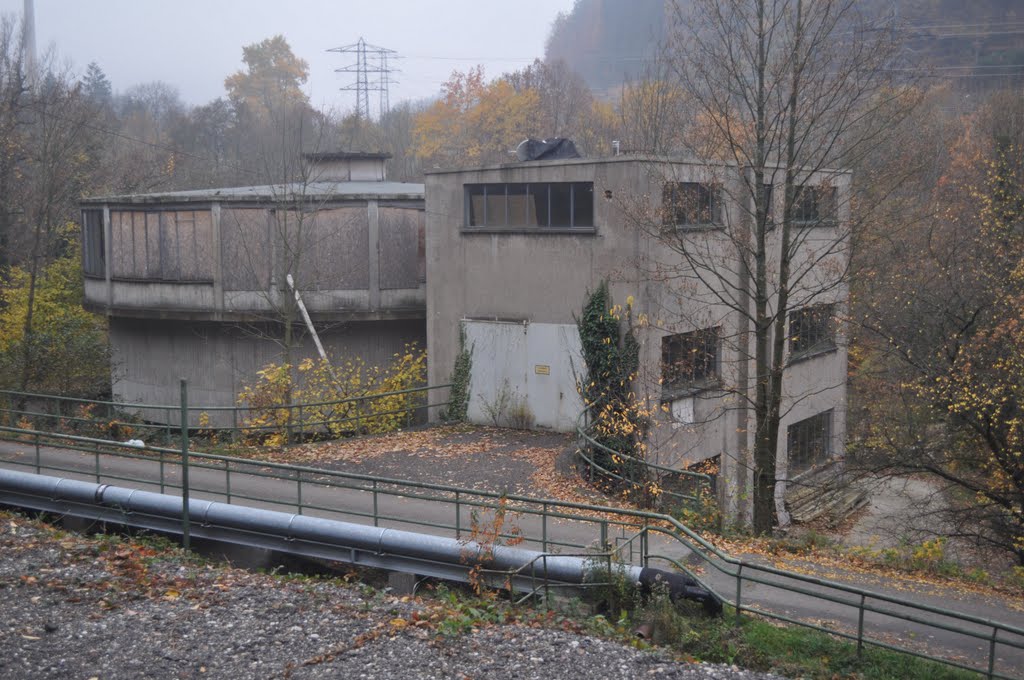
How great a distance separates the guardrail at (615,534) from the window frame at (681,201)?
647 cm

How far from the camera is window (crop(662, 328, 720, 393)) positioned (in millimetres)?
21906

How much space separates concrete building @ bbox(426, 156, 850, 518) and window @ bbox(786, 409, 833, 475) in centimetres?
332

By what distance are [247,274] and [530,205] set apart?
28.0ft

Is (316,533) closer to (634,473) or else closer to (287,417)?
(634,473)

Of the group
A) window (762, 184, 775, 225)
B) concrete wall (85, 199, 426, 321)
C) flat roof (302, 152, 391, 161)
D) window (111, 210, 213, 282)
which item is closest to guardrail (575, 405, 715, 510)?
window (762, 184, 775, 225)

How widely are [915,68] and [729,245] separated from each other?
7088 mm

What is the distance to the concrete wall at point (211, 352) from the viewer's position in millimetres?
26609

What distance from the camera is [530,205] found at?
2288 centimetres

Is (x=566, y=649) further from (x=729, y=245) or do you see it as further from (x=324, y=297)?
(x=324, y=297)

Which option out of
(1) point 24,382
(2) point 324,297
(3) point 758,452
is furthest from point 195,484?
(1) point 24,382

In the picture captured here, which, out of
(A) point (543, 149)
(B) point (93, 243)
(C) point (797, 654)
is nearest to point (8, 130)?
(B) point (93, 243)

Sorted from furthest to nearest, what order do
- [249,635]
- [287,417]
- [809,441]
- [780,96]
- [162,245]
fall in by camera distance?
[809,441] → [162,245] → [287,417] → [780,96] → [249,635]

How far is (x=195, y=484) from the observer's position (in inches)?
725

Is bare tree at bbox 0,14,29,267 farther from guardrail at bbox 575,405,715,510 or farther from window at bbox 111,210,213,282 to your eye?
guardrail at bbox 575,405,715,510
